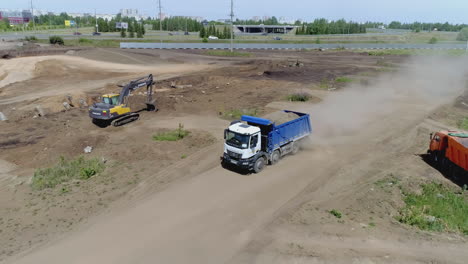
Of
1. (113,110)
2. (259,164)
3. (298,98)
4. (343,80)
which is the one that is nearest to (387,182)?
(259,164)

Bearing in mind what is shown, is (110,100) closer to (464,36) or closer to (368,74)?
(368,74)

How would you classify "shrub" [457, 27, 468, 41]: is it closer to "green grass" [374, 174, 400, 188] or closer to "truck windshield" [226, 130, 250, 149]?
"green grass" [374, 174, 400, 188]

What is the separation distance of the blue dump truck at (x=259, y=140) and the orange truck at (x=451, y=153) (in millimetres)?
8461

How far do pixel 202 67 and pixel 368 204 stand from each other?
168ft

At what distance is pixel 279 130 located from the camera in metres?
21.5

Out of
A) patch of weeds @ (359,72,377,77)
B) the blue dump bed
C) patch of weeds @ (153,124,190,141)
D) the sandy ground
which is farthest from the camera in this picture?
patch of weeds @ (359,72,377,77)

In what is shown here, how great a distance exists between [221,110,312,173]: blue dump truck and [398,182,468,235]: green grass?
294 inches

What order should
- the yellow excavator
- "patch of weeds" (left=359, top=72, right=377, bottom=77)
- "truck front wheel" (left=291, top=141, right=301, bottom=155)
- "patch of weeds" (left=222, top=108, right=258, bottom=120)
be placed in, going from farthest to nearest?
"patch of weeds" (left=359, top=72, right=377, bottom=77) < "patch of weeds" (left=222, top=108, right=258, bottom=120) < the yellow excavator < "truck front wheel" (left=291, top=141, right=301, bottom=155)

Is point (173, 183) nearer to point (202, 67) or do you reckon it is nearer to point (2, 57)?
point (202, 67)

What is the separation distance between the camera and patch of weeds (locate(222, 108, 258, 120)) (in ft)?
110

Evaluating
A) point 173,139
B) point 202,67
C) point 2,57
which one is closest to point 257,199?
point 173,139

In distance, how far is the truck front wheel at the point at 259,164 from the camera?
20620 mm

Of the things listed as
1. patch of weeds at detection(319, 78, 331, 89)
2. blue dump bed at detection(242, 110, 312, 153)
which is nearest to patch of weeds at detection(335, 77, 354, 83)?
patch of weeds at detection(319, 78, 331, 89)

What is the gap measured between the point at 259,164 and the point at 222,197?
3505 mm
